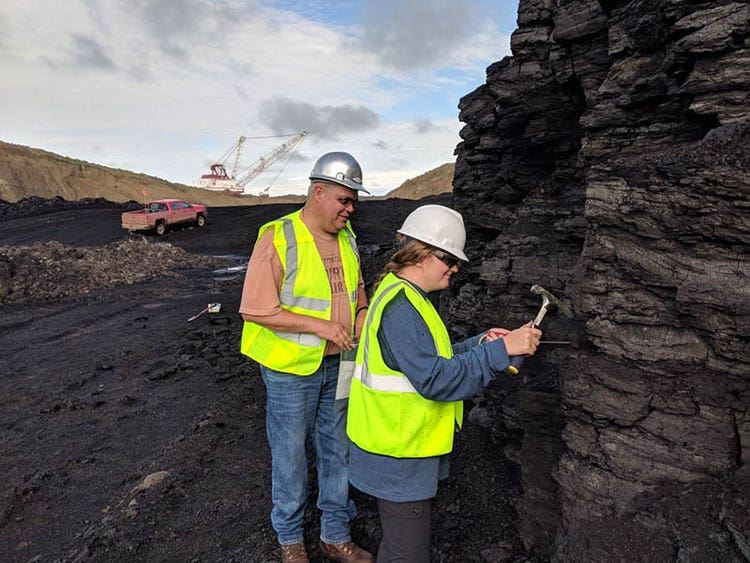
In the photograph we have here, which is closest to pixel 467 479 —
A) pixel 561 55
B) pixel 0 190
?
pixel 561 55

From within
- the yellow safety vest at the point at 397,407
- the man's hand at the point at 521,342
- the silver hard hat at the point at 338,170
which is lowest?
the yellow safety vest at the point at 397,407

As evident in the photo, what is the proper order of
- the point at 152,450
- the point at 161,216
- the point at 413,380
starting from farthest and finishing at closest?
the point at 161,216
the point at 152,450
the point at 413,380

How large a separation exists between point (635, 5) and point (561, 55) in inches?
46.5

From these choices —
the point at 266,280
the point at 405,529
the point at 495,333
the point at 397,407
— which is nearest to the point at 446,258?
the point at 495,333

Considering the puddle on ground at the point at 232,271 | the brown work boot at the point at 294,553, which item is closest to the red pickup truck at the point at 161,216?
the puddle on ground at the point at 232,271

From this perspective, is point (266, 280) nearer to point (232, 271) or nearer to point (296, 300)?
point (296, 300)

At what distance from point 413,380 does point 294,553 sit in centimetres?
203

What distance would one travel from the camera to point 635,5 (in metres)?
3.73

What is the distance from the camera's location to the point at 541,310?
3.16 metres

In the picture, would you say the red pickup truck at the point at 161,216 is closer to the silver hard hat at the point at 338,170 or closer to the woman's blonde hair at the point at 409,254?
the silver hard hat at the point at 338,170

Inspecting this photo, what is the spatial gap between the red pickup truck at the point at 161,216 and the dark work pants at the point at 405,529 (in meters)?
27.1

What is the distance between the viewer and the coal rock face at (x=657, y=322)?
9.14 ft

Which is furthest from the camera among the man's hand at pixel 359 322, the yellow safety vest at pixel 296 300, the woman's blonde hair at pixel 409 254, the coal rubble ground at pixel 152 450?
the coal rubble ground at pixel 152 450

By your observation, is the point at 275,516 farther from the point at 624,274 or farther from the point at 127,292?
the point at 127,292
